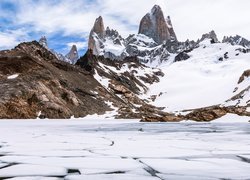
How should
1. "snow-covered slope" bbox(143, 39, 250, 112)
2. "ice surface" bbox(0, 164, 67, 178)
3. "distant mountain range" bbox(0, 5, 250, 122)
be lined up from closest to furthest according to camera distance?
"ice surface" bbox(0, 164, 67, 178)
"distant mountain range" bbox(0, 5, 250, 122)
"snow-covered slope" bbox(143, 39, 250, 112)

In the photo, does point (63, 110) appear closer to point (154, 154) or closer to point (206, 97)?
point (154, 154)

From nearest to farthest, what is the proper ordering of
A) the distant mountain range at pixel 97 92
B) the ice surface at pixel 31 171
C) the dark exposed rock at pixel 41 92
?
the ice surface at pixel 31 171 < the dark exposed rock at pixel 41 92 < the distant mountain range at pixel 97 92

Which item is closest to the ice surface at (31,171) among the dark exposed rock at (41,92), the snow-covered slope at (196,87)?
the dark exposed rock at (41,92)

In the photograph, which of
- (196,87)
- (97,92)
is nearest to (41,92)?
(97,92)

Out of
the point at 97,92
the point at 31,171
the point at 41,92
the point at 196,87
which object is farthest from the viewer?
the point at 196,87

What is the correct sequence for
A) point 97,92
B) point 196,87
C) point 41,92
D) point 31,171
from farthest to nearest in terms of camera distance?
1. point 196,87
2. point 97,92
3. point 41,92
4. point 31,171

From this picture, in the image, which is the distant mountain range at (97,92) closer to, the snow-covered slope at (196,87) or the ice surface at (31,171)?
the snow-covered slope at (196,87)

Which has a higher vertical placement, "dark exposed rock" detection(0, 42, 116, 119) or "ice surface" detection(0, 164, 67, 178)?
"dark exposed rock" detection(0, 42, 116, 119)

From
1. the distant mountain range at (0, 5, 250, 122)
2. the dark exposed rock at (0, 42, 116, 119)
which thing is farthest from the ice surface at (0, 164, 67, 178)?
the dark exposed rock at (0, 42, 116, 119)

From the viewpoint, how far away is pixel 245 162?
447 inches

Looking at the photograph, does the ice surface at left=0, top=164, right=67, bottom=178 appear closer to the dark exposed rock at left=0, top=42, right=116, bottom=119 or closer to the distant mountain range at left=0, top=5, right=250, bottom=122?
the distant mountain range at left=0, top=5, right=250, bottom=122

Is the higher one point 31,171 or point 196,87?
point 196,87

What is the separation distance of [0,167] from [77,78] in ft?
273

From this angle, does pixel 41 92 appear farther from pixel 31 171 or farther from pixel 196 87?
pixel 196 87
